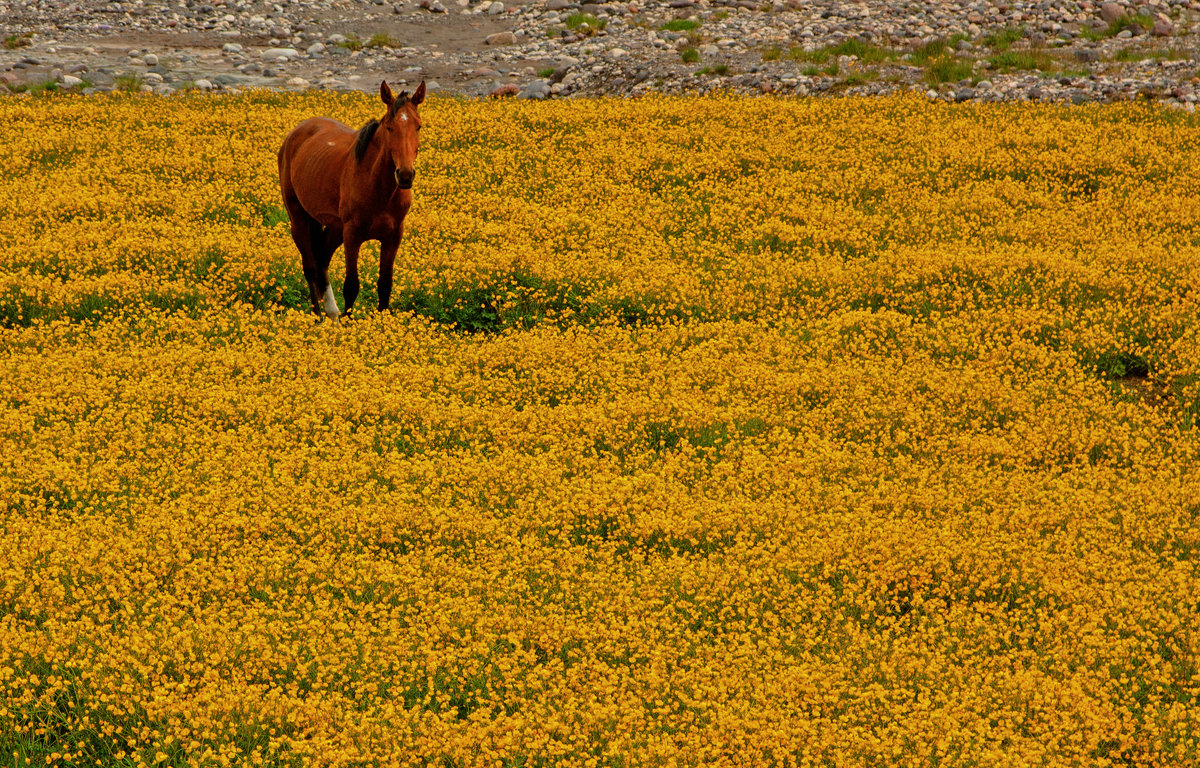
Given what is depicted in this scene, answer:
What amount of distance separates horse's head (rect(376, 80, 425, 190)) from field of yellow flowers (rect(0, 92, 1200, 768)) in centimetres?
205

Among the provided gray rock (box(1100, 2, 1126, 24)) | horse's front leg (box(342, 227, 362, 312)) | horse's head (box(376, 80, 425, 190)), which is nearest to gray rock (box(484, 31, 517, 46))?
gray rock (box(1100, 2, 1126, 24))

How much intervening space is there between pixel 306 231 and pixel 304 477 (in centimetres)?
530

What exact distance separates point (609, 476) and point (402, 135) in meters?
4.46

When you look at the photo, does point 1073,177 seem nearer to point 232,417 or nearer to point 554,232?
point 554,232

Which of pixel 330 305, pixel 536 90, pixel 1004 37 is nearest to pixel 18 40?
pixel 536 90

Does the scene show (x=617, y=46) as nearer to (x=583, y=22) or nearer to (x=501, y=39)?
(x=583, y=22)

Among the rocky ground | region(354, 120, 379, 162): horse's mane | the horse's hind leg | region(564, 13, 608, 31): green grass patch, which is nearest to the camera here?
region(354, 120, 379, 162): horse's mane

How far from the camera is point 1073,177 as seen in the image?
20688 mm

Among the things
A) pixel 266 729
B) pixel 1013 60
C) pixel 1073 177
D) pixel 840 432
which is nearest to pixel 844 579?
pixel 840 432

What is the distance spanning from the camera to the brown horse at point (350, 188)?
12.6 meters

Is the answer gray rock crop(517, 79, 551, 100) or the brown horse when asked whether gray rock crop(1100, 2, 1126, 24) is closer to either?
gray rock crop(517, 79, 551, 100)

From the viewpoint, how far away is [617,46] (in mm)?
36250

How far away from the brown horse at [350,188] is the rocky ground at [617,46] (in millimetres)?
17283

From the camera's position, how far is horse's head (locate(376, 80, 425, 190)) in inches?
485
